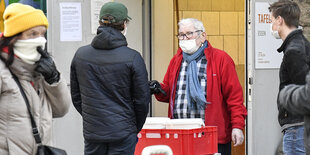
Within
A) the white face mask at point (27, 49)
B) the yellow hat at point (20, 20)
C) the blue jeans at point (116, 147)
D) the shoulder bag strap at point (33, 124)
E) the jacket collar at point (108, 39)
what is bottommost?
the blue jeans at point (116, 147)

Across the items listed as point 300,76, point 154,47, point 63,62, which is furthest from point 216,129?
point 154,47

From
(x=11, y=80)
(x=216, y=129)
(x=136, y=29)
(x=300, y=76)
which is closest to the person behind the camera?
(x=11, y=80)

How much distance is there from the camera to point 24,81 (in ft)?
13.3

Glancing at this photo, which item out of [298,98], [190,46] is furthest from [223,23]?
[298,98]

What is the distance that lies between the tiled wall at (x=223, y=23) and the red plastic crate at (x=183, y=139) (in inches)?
147

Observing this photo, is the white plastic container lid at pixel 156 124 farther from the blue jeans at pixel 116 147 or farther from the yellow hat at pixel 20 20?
the yellow hat at pixel 20 20

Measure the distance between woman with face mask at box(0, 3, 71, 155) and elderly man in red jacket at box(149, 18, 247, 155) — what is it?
1.99 meters

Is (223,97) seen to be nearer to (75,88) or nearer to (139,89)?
(139,89)

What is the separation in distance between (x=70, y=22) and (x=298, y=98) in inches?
174

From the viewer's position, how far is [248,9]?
7.49 meters

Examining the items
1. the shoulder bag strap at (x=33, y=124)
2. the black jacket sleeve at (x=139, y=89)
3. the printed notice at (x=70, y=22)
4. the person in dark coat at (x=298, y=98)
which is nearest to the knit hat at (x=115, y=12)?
the black jacket sleeve at (x=139, y=89)

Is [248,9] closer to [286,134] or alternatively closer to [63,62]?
[63,62]

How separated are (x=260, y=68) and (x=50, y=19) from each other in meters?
2.42

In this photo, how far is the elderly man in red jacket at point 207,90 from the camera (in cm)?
595
